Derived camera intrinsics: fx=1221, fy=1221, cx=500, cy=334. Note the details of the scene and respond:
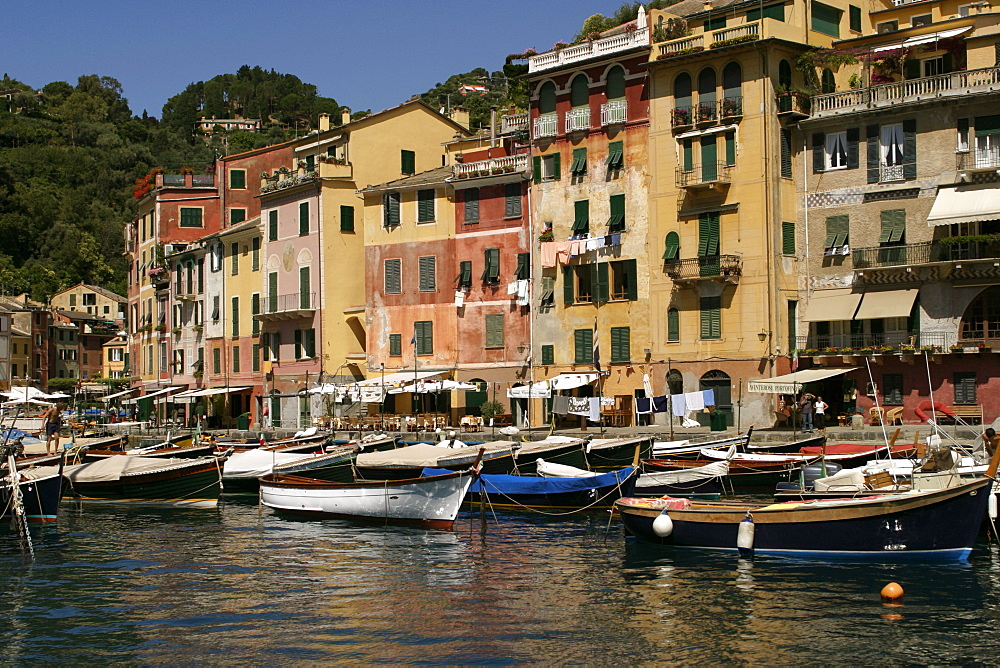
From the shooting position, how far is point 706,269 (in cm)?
5284

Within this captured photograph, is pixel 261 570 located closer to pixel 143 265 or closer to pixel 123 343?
pixel 143 265

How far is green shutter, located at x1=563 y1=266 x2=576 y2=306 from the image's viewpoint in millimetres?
58094

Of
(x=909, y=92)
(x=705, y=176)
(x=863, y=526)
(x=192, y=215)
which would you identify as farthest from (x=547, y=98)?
(x=863, y=526)

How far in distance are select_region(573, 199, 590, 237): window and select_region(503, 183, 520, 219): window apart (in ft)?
12.6

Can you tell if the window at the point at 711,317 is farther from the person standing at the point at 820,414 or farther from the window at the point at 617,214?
the window at the point at 617,214

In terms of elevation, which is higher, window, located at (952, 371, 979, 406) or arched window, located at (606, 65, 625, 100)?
arched window, located at (606, 65, 625, 100)

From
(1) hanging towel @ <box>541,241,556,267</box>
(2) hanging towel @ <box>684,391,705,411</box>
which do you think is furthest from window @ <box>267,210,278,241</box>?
(2) hanging towel @ <box>684,391,705,411</box>

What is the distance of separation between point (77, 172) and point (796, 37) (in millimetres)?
133718

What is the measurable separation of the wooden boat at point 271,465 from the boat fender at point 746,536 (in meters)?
16.3

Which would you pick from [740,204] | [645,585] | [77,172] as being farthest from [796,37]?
[77,172]

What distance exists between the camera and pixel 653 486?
3594 centimetres

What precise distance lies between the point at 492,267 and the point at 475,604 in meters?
38.4

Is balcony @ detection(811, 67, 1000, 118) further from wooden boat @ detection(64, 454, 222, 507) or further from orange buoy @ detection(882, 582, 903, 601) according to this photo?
orange buoy @ detection(882, 582, 903, 601)

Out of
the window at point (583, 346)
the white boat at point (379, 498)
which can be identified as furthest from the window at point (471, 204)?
the white boat at point (379, 498)
